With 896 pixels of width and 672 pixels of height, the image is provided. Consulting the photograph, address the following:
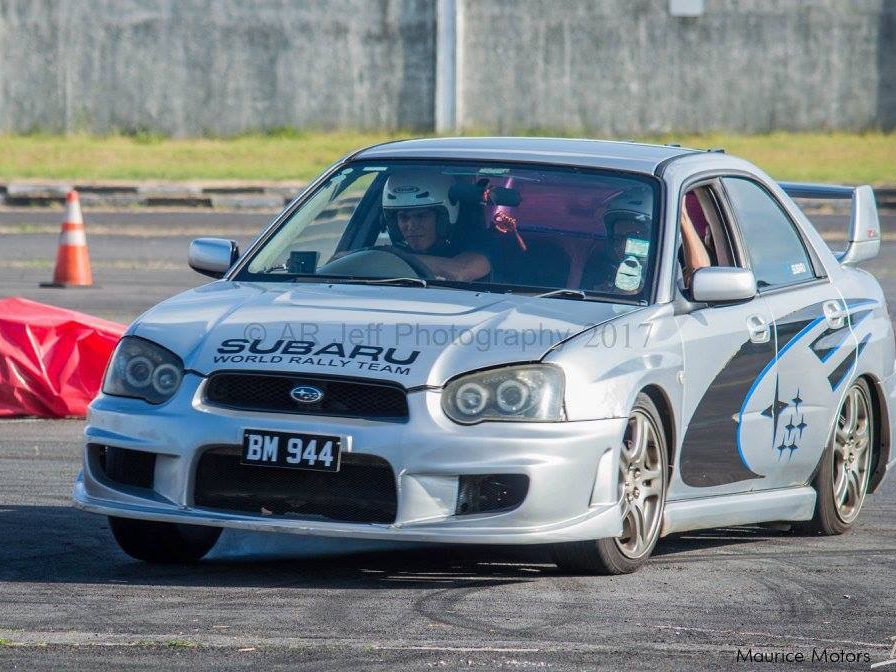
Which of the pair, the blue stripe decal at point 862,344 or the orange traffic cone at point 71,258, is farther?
the orange traffic cone at point 71,258

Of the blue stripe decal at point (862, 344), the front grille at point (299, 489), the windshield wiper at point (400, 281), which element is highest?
the windshield wiper at point (400, 281)

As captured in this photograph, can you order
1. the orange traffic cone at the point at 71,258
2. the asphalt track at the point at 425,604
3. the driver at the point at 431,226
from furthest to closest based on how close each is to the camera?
1. the orange traffic cone at the point at 71,258
2. the driver at the point at 431,226
3. the asphalt track at the point at 425,604

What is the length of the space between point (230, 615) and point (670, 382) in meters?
1.72

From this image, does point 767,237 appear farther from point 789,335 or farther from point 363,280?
point 363,280

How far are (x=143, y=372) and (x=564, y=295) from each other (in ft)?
4.77

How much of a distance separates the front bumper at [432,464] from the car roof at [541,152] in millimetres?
1442

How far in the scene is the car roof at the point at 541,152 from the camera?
6828mm

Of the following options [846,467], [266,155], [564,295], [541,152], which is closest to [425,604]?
[564,295]

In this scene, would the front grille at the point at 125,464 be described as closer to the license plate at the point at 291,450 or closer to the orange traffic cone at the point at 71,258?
the license plate at the point at 291,450

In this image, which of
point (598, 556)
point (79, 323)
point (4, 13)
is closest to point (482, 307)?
point (598, 556)

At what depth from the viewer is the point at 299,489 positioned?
18.5 feet

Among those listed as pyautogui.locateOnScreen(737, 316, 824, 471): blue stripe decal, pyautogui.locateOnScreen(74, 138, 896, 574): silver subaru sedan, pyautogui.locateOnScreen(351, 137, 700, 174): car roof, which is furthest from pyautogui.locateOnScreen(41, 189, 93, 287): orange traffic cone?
pyautogui.locateOnScreen(737, 316, 824, 471): blue stripe decal

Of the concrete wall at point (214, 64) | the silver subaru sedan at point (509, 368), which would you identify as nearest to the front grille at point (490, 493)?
the silver subaru sedan at point (509, 368)

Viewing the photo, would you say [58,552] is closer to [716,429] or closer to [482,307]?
[482,307]
